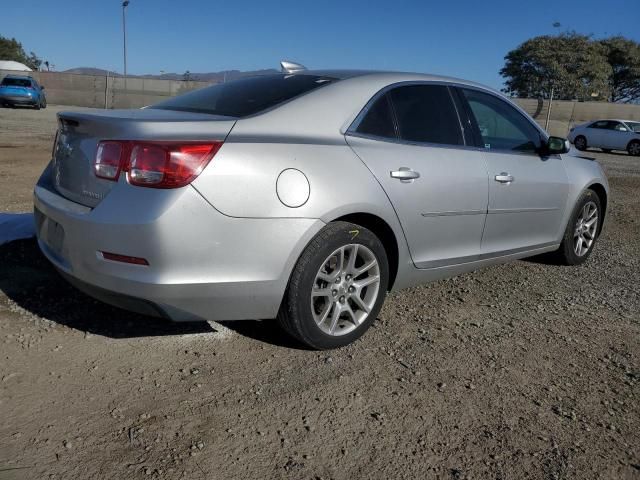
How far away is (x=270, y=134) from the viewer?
2959mm

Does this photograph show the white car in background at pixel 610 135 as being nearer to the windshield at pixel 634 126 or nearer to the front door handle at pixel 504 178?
the windshield at pixel 634 126

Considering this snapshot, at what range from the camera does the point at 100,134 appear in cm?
287

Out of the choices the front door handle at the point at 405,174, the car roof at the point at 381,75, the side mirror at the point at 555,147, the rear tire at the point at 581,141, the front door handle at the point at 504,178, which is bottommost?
the rear tire at the point at 581,141

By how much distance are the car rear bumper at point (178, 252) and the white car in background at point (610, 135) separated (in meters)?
22.4

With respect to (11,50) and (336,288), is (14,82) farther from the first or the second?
(11,50)

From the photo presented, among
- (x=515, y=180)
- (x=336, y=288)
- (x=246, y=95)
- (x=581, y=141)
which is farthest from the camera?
(x=581, y=141)

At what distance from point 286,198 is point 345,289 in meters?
0.71

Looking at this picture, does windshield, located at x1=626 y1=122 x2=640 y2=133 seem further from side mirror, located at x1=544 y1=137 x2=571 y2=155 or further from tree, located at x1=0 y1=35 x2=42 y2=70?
tree, located at x1=0 y1=35 x2=42 y2=70

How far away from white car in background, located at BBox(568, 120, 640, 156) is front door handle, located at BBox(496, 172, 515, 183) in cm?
2063

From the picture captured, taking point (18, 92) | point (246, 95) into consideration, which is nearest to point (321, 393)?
point (246, 95)

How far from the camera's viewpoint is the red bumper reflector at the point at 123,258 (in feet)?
8.73

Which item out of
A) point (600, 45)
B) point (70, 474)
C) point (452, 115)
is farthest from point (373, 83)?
point (600, 45)

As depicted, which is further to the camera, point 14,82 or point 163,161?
point 14,82

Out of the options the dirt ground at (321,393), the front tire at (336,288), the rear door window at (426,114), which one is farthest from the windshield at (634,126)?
the front tire at (336,288)
